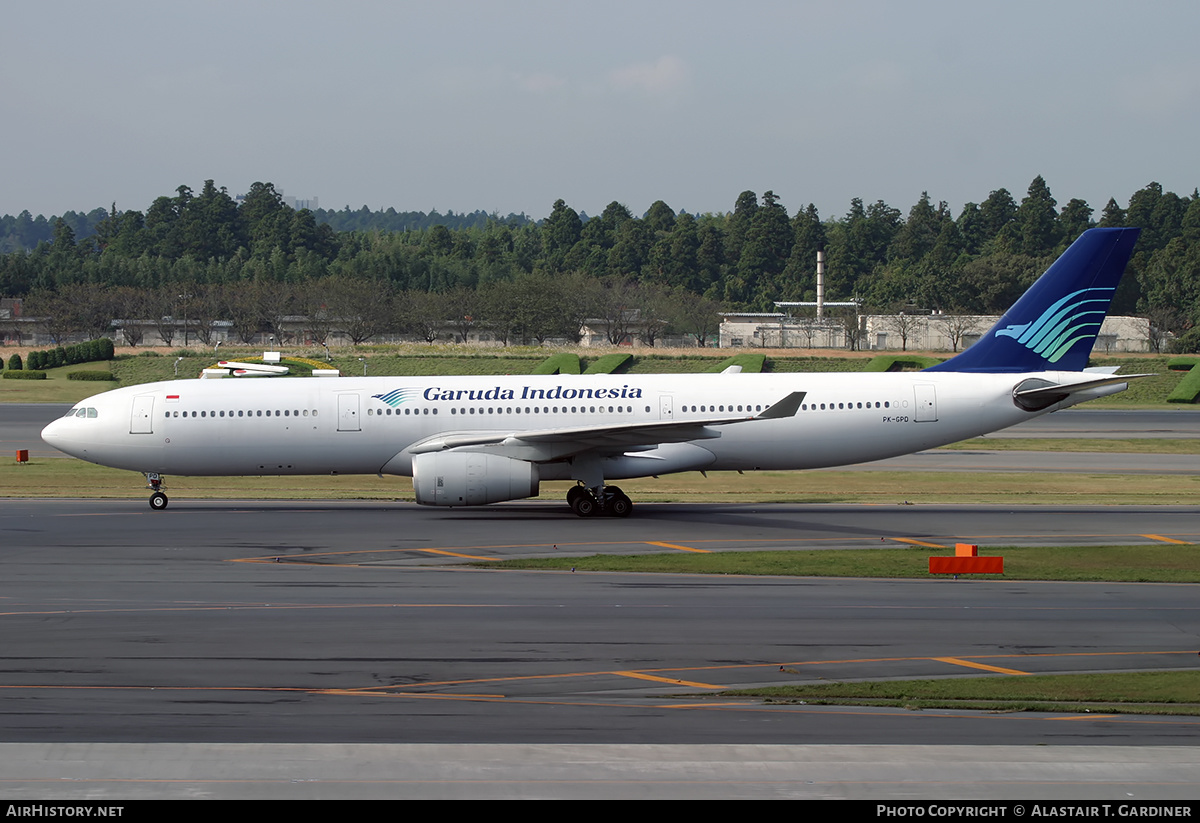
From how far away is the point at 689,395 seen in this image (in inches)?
1320

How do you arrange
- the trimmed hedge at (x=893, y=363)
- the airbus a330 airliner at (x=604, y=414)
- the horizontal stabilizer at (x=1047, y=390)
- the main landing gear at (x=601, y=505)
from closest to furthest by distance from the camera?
the horizontal stabilizer at (x=1047, y=390) < the main landing gear at (x=601, y=505) < the airbus a330 airliner at (x=604, y=414) < the trimmed hedge at (x=893, y=363)

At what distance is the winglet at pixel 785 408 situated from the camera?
30047 mm

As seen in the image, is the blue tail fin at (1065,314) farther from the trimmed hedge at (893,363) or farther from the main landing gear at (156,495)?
the trimmed hedge at (893,363)

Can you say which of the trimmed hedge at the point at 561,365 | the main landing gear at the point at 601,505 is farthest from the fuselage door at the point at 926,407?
the trimmed hedge at the point at 561,365

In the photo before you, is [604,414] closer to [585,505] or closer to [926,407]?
[585,505]

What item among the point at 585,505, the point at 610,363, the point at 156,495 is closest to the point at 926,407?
the point at 585,505

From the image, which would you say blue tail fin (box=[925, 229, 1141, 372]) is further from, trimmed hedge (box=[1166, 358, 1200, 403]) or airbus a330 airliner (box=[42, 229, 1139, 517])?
trimmed hedge (box=[1166, 358, 1200, 403])

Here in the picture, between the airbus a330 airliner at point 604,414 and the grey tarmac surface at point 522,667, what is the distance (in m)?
4.34

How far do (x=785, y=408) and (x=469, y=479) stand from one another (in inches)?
336

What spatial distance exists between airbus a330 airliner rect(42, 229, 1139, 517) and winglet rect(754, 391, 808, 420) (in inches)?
66.4

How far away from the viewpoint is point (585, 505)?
32250mm
